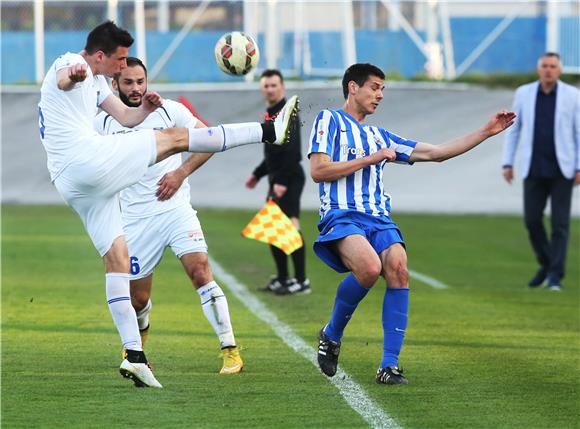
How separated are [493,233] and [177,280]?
8.11 meters

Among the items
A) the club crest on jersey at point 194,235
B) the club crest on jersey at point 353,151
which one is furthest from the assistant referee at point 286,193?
A: the club crest on jersey at point 353,151

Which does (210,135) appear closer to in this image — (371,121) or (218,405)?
(218,405)

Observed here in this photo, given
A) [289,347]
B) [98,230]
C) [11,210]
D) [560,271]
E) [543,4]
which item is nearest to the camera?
[98,230]

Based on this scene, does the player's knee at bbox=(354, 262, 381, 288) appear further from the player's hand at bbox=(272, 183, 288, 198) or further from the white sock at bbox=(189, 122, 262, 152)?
the player's hand at bbox=(272, 183, 288, 198)

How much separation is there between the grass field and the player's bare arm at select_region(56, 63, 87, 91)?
1.90 m

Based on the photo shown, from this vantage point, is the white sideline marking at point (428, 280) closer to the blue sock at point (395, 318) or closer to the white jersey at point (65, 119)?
the blue sock at point (395, 318)

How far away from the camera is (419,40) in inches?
1594

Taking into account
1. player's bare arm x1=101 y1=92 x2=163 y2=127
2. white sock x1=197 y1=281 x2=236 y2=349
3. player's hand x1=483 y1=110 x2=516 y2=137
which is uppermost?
player's bare arm x1=101 y1=92 x2=163 y2=127

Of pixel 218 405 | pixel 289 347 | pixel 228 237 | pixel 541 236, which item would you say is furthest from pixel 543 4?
pixel 218 405

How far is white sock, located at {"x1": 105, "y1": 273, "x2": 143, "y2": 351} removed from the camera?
8.91 metres

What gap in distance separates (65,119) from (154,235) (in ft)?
4.59

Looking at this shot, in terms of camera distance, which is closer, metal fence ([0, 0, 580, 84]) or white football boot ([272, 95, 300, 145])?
white football boot ([272, 95, 300, 145])

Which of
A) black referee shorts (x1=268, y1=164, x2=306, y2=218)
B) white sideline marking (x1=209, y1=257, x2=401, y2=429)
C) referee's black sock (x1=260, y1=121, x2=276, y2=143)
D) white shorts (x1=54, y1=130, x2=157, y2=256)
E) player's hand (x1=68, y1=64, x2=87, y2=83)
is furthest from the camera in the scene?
black referee shorts (x1=268, y1=164, x2=306, y2=218)

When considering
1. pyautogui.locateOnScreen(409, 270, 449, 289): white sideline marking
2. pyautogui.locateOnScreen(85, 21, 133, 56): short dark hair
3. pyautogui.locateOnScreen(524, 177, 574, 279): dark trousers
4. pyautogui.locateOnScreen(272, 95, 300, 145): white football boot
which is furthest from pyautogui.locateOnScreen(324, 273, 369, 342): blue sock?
pyautogui.locateOnScreen(524, 177, 574, 279): dark trousers
